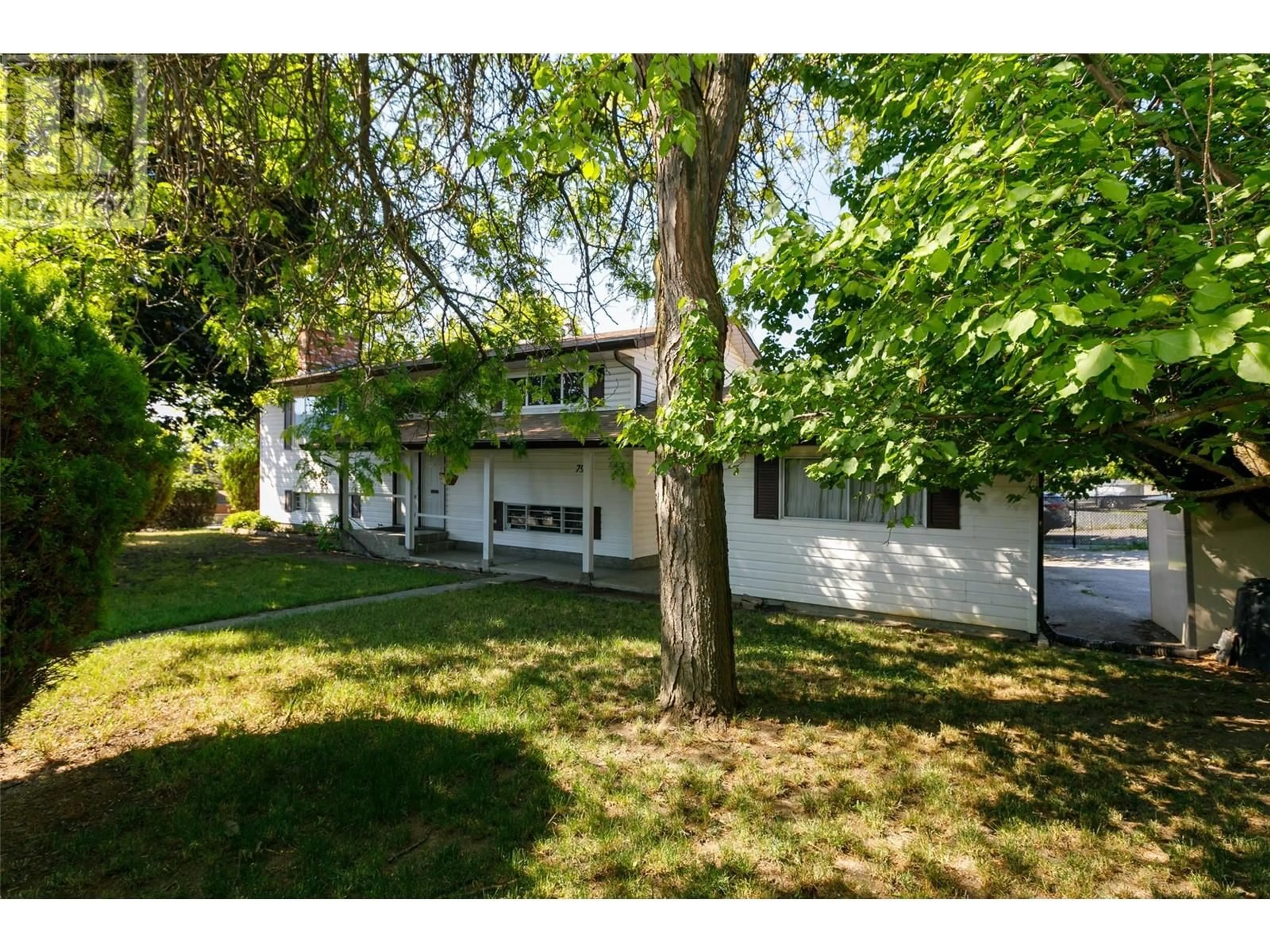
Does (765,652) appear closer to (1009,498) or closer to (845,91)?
(1009,498)

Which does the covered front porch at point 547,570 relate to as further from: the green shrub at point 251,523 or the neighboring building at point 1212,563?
the green shrub at point 251,523

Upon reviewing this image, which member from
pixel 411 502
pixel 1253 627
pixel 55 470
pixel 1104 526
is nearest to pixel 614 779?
pixel 55 470

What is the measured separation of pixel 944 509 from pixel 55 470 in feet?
30.5

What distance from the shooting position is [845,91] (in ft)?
19.4

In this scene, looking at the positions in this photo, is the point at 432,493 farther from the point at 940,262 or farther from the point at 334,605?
the point at 940,262

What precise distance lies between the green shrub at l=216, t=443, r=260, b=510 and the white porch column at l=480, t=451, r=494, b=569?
42.1 ft

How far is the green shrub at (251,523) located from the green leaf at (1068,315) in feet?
72.1

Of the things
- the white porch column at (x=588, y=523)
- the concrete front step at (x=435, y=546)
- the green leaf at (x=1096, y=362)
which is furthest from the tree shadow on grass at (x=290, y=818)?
the concrete front step at (x=435, y=546)

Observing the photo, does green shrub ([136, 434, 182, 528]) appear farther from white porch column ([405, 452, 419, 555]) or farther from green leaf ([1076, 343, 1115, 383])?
white porch column ([405, 452, 419, 555])

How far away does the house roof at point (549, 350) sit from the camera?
7.95 meters

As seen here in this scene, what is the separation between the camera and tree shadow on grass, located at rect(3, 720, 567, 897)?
3.04 m

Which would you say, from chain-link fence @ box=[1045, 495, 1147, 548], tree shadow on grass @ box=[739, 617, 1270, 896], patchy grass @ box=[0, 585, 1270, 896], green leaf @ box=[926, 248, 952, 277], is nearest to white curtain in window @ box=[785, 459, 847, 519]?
tree shadow on grass @ box=[739, 617, 1270, 896]

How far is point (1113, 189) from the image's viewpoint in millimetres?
2148

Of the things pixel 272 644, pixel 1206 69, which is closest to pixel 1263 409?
pixel 1206 69
